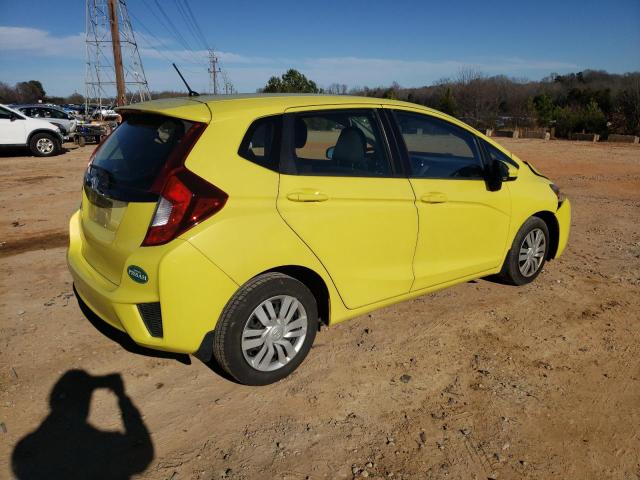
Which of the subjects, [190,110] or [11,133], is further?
[11,133]

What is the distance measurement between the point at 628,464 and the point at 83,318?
3.84m

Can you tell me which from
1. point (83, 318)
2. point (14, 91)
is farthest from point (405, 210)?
point (14, 91)

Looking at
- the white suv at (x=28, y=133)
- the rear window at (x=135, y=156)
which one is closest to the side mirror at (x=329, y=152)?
the rear window at (x=135, y=156)

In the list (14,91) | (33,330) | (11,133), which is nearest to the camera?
(33,330)

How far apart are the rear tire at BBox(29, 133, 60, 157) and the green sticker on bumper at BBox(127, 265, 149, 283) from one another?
614 inches

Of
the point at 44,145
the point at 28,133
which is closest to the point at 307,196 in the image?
the point at 28,133

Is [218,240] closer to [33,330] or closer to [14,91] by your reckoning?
[33,330]

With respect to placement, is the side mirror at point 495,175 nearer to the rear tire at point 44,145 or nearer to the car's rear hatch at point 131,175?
the car's rear hatch at point 131,175

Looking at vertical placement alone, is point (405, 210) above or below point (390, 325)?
above

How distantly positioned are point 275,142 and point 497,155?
236 centimetres

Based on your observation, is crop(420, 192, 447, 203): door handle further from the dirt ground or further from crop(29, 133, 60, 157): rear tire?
crop(29, 133, 60, 157): rear tire

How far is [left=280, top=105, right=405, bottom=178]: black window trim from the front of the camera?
9.44ft

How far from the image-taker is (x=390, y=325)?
3895 mm

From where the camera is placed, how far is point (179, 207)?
98.9 inches
